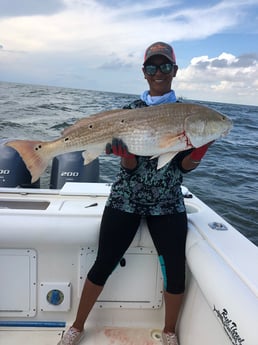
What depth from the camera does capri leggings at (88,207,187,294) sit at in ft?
8.16

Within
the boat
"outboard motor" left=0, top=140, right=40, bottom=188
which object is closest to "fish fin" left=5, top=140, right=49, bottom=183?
the boat

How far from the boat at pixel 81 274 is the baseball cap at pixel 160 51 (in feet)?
3.86

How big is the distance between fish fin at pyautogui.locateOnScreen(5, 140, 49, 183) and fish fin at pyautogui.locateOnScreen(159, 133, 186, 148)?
0.74 m

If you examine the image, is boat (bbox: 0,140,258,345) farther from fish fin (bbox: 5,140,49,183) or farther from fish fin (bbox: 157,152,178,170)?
fish fin (bbox: 157,152,178,170)

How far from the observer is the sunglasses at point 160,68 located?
92.7 inches

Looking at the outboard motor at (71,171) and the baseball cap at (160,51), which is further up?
the baseball cap at (160,51)

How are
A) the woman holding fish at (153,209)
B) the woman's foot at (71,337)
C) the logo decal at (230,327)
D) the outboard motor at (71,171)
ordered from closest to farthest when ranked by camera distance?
the logo decal at (230,327)
the woman holding fish at (153,209)
the woman's foot at (71,337)
the outboard motor at (71,171)

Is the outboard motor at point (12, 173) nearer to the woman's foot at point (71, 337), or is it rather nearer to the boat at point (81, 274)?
the boat at point (81, 274)

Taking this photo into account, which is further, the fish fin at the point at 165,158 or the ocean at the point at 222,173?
the ocean at the point at 222,173

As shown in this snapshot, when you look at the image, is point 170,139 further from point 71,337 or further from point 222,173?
point 222,173

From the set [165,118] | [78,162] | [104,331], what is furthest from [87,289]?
[78,162]

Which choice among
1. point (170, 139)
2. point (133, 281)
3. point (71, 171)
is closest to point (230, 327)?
point (170, 139)

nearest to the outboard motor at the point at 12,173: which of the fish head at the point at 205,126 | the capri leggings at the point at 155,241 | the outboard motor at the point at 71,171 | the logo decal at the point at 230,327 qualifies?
the outboard motor at the point at 71,171

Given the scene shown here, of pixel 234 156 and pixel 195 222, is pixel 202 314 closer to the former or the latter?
pixel 195 222
